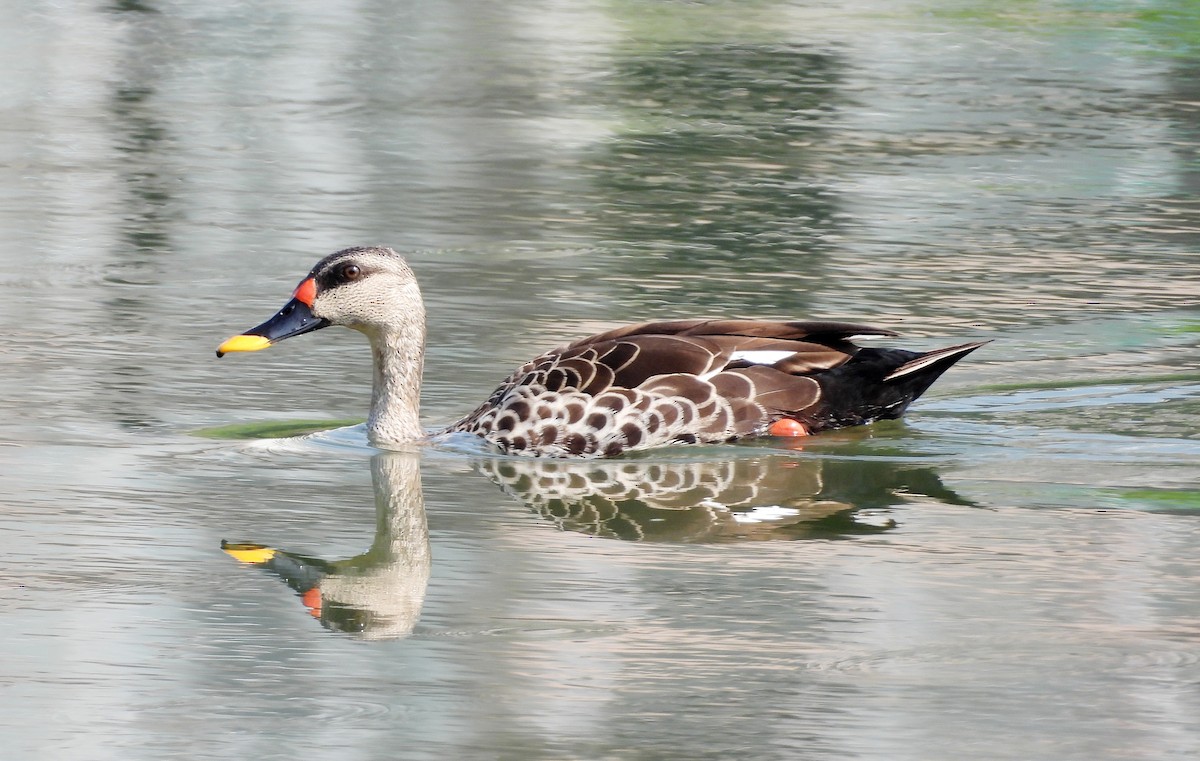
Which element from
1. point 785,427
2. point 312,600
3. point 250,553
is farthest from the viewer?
point 785,427

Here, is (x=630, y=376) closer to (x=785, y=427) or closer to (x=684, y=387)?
(x=684, y=387)

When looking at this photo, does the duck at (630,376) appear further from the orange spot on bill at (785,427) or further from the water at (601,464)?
the water at (601,464)

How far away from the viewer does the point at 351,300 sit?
1094 centimetres

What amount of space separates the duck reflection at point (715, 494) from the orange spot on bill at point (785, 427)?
0.29 m

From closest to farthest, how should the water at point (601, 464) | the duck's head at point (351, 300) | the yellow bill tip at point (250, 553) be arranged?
1. the water at point (601, 464)
2. the yellow bill tip at point (250, 553)
3. the duck's head at point (351, 300)

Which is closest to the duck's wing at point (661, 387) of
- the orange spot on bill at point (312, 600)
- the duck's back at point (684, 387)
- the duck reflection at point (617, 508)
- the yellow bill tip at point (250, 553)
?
the duck's back at point (684, 387)

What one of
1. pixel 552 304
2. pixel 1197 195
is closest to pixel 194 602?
pixel 552 304

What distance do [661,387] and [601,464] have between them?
45 cm

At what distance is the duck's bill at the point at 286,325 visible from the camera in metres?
10.7

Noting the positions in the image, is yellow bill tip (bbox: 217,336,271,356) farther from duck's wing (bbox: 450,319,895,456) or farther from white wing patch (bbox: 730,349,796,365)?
white wing patch (bbox: 730,349,796,365)

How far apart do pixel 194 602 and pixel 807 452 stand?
3.74 m

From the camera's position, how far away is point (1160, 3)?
1167 inches

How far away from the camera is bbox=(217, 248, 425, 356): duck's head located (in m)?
10.8

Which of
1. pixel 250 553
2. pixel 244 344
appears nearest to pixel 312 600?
pixel 250 553
